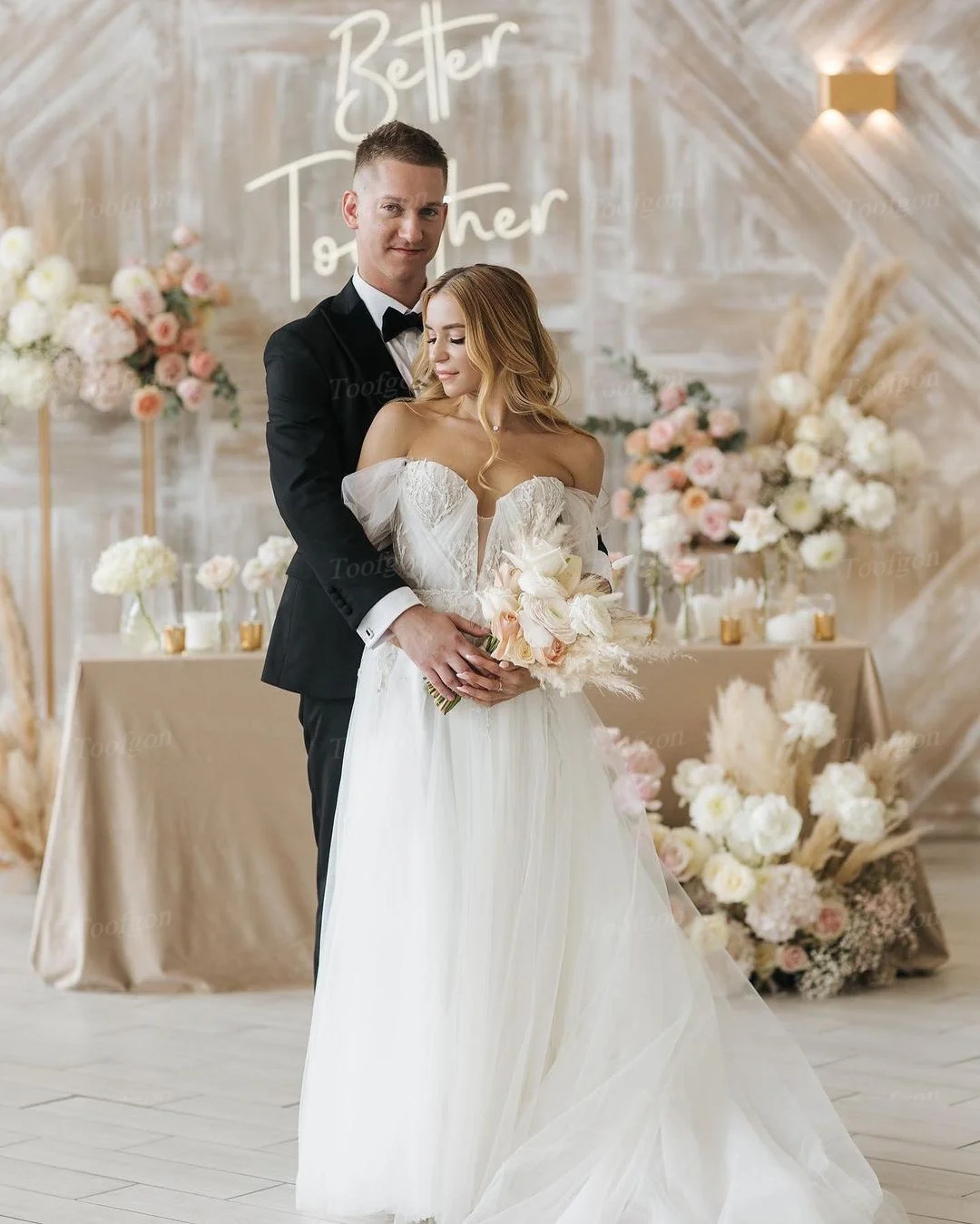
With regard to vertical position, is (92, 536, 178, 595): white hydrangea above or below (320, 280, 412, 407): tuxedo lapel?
below

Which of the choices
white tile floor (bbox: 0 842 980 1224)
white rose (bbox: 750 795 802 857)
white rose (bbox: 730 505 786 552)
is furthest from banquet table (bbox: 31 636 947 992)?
white rose (bbox: 730 505 786 552)

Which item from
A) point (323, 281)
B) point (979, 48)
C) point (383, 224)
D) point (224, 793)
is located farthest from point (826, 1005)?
point (979, 48)

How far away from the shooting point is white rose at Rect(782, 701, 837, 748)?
14.2 feet

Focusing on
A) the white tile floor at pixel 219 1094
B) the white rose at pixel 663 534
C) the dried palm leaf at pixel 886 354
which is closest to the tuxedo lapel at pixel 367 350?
the white tile floor at pixel 219 1094

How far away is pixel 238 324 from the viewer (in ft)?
19.8

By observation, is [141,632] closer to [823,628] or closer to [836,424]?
[823,628]

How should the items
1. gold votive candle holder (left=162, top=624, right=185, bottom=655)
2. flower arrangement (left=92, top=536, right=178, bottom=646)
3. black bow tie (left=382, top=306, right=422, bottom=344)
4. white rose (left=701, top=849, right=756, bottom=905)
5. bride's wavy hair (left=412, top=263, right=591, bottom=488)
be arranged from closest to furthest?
bride's wavy hair (left=412, top=263, right=591, bottom=488)
black bow tie (left=382, top=306, right=422, bottom=344)
white rose (left=701, top=849, right=756, bottom=905)
gold votive candle holder (left=162, top=624, right=185, bottom=655)
flower arrangement (left=92, top=536, right=178, bottom=646)

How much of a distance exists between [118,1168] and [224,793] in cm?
148

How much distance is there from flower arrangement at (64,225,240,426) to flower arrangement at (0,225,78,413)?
0.21 feet

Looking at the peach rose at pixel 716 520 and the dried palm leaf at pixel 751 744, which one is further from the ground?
the peach rose at pixel 716 520

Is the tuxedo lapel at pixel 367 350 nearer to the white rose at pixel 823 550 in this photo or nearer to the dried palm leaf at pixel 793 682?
the dried palm leaf at pixel 793 682

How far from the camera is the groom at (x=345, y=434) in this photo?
278 centimetres

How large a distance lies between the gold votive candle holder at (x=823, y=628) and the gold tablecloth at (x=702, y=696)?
12 cm

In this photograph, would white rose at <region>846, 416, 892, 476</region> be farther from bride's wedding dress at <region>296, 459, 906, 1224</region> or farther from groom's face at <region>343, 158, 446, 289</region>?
bride's wedding dress at <region>296, 459, 906, 1224</region>
